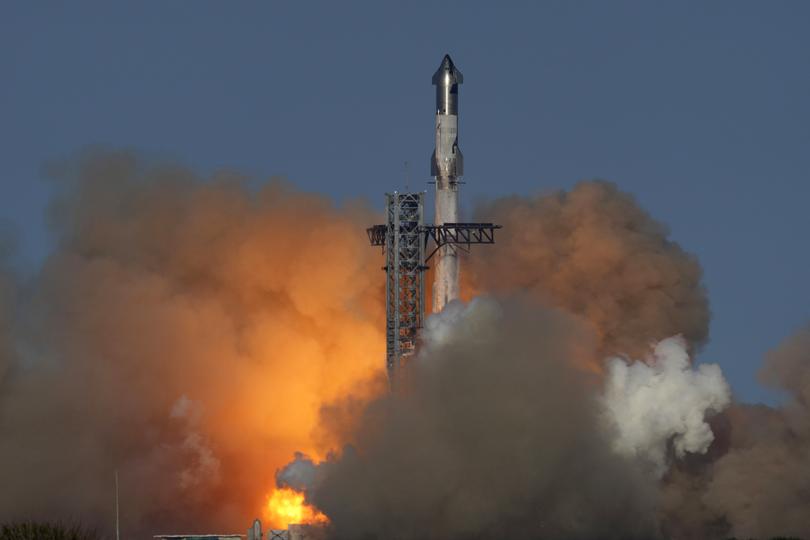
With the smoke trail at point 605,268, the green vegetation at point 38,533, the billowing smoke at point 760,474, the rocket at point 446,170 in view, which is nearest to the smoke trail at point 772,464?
the billowing smoke at point 760,474

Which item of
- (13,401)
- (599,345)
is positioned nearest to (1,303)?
(13,401)

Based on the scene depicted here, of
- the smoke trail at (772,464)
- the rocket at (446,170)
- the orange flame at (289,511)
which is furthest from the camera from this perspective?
the rocket at (446,170)

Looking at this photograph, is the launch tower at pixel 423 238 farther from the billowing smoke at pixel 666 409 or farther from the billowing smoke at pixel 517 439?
the billowing smoke at pixel 666 409

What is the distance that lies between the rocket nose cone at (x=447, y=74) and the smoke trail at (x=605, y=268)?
4971mm

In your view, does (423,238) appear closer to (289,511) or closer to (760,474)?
(289,511)

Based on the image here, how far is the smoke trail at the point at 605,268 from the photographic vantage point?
8844 cm

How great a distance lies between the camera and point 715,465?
85.1 m

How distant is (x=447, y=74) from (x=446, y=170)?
324 cm

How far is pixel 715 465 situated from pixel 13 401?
82.7ft

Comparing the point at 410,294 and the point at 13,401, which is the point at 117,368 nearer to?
the point at 13,401

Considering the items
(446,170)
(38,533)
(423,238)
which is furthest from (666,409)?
(38,533)

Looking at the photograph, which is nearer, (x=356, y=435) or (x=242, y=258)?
(x=356, y=435)

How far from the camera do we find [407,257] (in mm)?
90000

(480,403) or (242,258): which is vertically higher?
(242,258)
